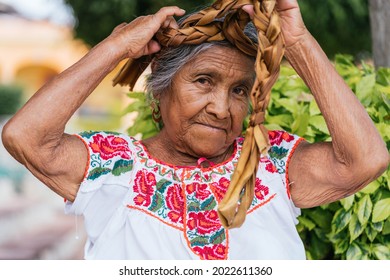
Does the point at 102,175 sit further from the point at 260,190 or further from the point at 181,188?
the point at 260,190

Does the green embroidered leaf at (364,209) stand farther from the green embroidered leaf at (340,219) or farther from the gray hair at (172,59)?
the gray hair at (172,59)

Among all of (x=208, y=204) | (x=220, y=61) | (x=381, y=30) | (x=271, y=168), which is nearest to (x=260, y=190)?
(x=271, y=168)

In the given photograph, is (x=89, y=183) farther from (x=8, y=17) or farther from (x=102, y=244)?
(x=8, y=17)

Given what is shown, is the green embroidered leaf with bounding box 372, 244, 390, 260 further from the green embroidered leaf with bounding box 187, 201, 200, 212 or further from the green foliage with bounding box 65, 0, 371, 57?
the green foliage with bounding box 65, 0, 371, 57

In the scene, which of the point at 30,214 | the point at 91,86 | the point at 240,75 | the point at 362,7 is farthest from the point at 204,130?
the point at 30,214

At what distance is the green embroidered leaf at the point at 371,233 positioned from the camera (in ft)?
9.52

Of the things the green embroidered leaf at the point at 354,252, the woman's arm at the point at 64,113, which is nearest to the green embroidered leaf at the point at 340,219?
the green embroidered leaf at the point at 354,252

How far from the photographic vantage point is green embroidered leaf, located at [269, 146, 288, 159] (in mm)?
2600

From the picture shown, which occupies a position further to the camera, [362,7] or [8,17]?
[8,17]

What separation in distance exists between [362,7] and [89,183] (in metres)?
5.80

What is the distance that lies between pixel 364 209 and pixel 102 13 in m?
5.10

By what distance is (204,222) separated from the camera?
247 cm

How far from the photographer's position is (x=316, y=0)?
7.04 metres
